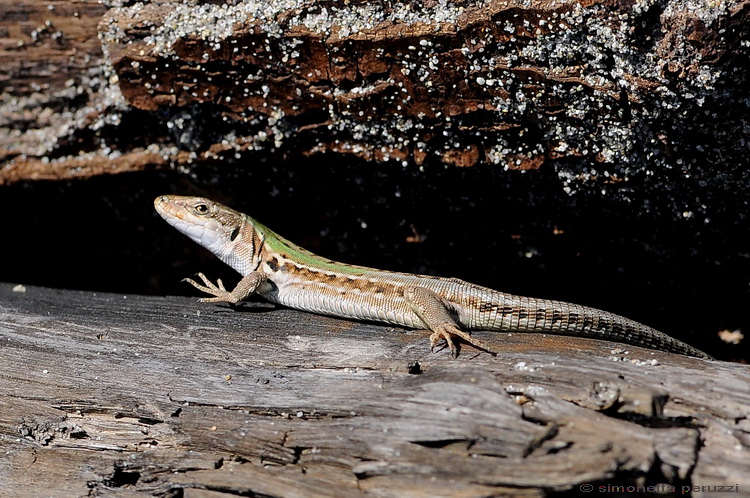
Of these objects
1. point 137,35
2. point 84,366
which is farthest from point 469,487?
point 137,35

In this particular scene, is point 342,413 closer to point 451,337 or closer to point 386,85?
point 451,337

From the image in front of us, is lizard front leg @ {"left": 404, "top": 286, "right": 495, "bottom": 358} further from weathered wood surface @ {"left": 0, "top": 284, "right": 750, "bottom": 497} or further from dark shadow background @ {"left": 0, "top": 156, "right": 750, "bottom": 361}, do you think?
dark shadow background @ {"left": 0, "top": 156, "right": 750, "bottom": 361}

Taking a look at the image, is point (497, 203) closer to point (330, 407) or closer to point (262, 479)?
point (330, 407)

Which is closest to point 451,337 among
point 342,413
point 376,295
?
point 376,295

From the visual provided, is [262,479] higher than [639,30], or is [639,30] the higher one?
[639,30]

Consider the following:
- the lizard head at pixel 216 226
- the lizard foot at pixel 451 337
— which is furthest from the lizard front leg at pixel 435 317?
the lizard head at pixel 216 226

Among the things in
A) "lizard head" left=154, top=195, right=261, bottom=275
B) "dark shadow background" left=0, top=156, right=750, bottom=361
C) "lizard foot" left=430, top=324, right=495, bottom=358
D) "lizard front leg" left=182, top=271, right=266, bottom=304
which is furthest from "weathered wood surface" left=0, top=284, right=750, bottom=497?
"dark shadow background" left=0, top=156, right=750, bottom=361

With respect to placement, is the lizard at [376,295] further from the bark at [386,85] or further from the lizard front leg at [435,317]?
the bark at [386,85]
